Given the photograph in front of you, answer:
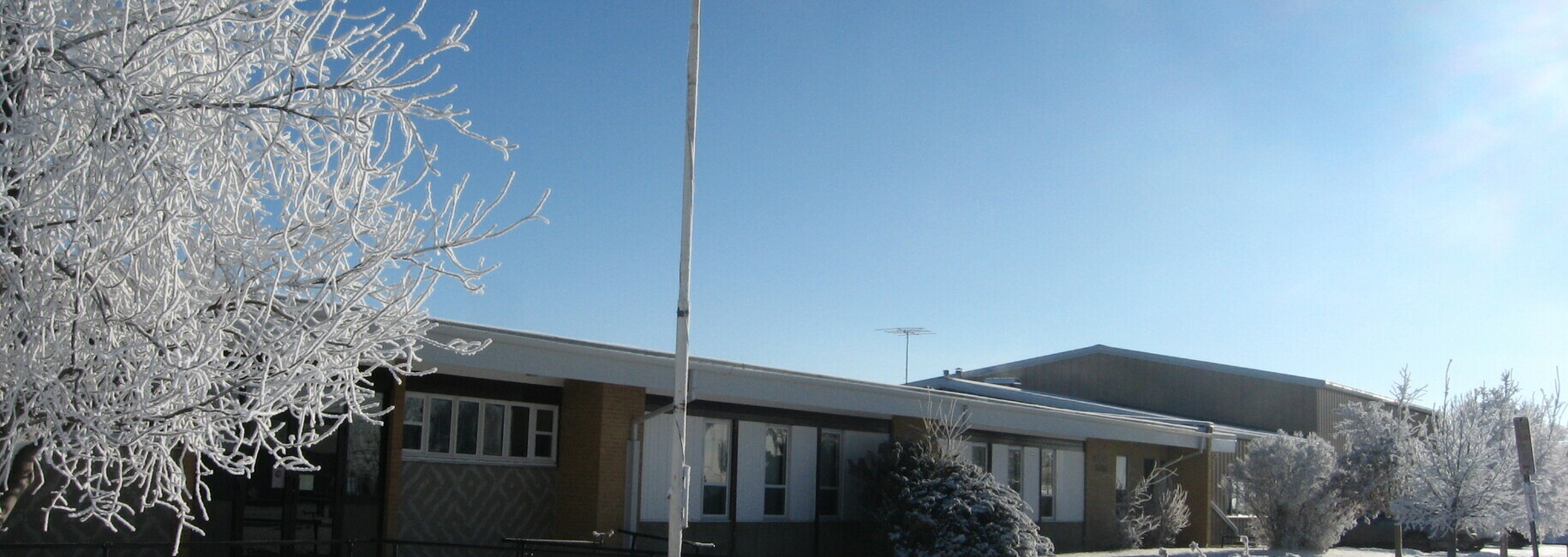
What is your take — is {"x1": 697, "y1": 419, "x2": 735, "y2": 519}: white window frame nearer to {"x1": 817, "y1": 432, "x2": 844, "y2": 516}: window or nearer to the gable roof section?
{"x1": 817, "y1": 432, "x2": 844, "y2": 516}: window

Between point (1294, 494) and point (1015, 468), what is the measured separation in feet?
28.8

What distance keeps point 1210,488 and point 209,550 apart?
79.1 feet

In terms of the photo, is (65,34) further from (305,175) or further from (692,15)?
(692,15)

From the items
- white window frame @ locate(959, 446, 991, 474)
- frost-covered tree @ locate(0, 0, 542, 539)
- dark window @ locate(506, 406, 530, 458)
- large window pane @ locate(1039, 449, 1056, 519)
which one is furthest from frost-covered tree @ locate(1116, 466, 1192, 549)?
frost-covered tree @ locate(0, 0, 542, 539)

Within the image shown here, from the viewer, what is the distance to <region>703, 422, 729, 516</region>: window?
1883cm

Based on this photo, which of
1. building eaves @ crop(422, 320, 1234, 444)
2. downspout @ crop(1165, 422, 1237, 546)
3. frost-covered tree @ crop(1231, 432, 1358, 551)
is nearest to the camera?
building eaves @ crop(422, 320, 1234, 444)

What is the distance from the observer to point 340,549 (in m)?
14.4

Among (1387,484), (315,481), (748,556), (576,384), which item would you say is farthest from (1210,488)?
(315,481)

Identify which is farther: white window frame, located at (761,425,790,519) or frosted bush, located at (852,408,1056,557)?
white window frame, located at (761,425,790,519)

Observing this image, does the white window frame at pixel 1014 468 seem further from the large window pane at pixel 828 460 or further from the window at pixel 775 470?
the window at pixel 775 470

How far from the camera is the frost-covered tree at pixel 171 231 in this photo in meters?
5.29

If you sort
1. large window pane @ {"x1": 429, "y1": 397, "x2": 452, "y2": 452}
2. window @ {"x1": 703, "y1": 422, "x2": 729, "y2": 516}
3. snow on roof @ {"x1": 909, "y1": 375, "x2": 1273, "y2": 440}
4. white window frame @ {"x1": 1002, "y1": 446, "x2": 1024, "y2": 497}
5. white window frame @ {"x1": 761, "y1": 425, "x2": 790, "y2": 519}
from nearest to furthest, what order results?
large window pane @ {"x1": 429, "y1": 397, "x2": 452, "y2": 452}, window @ {"x1": 703, "y1": 422, "x2": 729, "y2": 516}, white window frame @ {"x1": 761, "y1": 425, "x2": 790, "y2": 519}, white window frame @ {"x1": 1002, "y1": 446, "x2": 1024, "y2": 497}, snow on roof @ {"x1": 909, "y1": 375, "x2": 1273, "y2": 440}

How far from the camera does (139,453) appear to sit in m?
6.07

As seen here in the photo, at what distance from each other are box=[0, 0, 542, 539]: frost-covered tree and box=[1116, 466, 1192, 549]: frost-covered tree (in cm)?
2358
